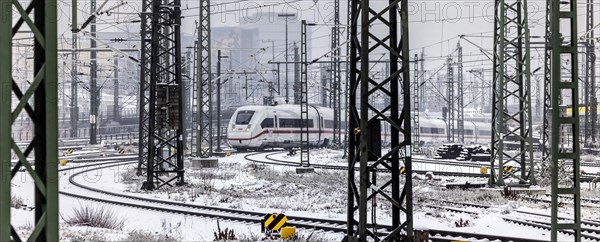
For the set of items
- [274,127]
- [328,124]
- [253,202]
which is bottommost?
[253,202]

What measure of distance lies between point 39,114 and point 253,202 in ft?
41.0

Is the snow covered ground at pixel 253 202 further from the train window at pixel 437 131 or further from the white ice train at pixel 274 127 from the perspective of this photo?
the train window at pixel 437 131

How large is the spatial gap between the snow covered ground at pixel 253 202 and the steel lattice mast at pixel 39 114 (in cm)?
545

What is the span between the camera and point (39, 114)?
6.45 m

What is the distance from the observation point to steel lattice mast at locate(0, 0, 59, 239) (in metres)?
6.18

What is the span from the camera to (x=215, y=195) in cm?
2044

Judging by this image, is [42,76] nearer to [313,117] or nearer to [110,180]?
[110,180]

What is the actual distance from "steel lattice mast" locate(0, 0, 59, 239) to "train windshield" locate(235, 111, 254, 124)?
128ft

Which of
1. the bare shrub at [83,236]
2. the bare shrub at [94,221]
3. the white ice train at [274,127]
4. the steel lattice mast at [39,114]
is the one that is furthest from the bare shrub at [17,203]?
the white ice train at [274,127]

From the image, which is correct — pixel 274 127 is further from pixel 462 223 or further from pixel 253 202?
pixel 462 223

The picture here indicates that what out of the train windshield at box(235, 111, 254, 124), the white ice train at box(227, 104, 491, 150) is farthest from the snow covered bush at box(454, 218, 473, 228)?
the train windshield at box(235, 111, 254, 124)

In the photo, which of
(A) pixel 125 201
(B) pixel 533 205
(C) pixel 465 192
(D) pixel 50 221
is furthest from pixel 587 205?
(D) pixel 50 221

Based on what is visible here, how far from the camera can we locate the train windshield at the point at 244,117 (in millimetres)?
45719

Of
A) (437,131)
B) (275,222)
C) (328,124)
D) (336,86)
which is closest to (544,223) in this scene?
(275,222)
